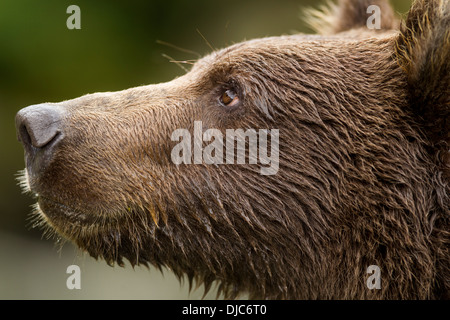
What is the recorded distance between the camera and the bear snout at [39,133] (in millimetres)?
4848

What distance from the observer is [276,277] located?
17.3 feet

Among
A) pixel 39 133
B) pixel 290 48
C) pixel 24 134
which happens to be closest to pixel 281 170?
pixel 290 48

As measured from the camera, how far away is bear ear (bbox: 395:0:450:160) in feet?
15.6

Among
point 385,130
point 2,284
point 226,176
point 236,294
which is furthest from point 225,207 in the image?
point 2,284

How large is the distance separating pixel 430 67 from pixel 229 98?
5.26 ft

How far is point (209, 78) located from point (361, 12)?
2.49 meters

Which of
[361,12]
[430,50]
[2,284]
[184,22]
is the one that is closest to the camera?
[430,50]

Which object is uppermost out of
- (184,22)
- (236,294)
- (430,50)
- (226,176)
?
(184,22)

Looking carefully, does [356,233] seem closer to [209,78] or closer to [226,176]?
[226,176]

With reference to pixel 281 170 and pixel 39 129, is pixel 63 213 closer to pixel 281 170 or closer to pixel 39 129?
pixel 39 129

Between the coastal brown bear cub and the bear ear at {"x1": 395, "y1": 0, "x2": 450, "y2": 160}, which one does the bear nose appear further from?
the bear ear at {"x1": 395, "y1": 0, "x2": 450, "y2": 160}

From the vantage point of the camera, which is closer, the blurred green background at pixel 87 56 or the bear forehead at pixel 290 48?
the bear forehead at pixel 290 48

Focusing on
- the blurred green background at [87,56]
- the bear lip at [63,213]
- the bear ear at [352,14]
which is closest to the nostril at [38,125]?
the bear lip at [63,213]

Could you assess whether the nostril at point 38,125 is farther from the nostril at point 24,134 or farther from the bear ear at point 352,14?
the bear ear at point 352,14
